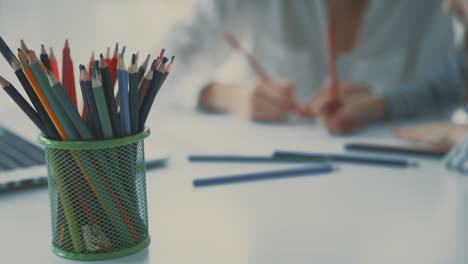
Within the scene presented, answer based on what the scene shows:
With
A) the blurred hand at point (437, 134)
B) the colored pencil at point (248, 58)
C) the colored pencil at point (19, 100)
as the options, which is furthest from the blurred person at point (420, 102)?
the colored pencil at point (19, 100)

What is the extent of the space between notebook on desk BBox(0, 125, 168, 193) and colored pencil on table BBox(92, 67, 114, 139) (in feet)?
0.72

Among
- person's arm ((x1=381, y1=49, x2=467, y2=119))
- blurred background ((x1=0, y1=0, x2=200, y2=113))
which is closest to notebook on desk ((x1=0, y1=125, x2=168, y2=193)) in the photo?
blurred background ((x1=0, y1=0, x2=200, y2=113))

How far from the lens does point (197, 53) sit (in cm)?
110

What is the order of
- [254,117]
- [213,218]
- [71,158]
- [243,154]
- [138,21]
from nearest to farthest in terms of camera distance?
[71,158] < [213,218] < [243,154] < [254,117] < [138,21]

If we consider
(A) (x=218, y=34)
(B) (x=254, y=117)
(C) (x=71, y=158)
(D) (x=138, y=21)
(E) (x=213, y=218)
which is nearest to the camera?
(C) (x=71, y=158)

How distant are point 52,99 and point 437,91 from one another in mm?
802

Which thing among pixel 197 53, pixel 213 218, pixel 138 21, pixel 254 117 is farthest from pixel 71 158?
pixel 138 21

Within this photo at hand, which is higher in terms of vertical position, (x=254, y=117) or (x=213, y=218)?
(x=254, y=117)

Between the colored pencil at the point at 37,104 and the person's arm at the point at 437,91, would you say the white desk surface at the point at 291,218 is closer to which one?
the colored pencil at the point at 37,104

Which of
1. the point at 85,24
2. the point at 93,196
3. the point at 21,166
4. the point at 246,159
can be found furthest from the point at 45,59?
the point at 85,24

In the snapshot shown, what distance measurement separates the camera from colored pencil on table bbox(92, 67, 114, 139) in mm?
388

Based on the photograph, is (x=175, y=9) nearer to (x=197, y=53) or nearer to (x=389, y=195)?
(x=197, y=53)

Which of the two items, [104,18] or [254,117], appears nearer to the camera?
[254,117]

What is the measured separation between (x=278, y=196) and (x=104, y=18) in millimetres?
711
